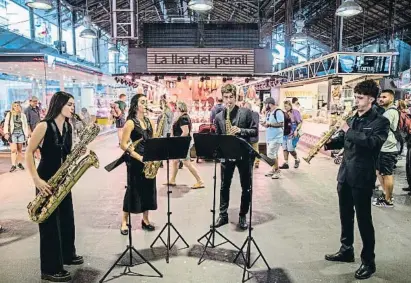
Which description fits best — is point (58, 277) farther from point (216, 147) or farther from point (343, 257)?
point (343, 257)

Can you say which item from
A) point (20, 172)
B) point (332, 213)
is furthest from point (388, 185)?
point (20, 172)

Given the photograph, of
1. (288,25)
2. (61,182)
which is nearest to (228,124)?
(61,182)

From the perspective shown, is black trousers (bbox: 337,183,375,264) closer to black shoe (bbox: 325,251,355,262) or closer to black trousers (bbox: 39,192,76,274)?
black shoe (bbox: 325,251,355,262)

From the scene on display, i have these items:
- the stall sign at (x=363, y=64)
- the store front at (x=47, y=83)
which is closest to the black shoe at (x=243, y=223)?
the store front at (x=47, y=83)

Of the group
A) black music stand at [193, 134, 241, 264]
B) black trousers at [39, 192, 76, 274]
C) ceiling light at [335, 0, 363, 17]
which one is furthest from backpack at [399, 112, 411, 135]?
black trousers at [39, 192, 76, 274]

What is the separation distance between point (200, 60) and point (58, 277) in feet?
25.6

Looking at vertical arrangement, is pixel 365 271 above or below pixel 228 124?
below

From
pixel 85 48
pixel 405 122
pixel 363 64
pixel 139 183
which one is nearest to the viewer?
pixel 139 183

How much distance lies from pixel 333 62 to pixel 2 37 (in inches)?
497

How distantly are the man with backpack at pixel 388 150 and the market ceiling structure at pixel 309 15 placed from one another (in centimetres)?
1119

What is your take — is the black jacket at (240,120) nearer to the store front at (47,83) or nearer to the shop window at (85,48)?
the store front at (47,83)

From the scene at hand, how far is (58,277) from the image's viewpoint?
3000mm

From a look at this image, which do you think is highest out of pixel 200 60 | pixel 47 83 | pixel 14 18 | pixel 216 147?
pixel 14 18

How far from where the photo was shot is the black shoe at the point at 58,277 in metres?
3.00
